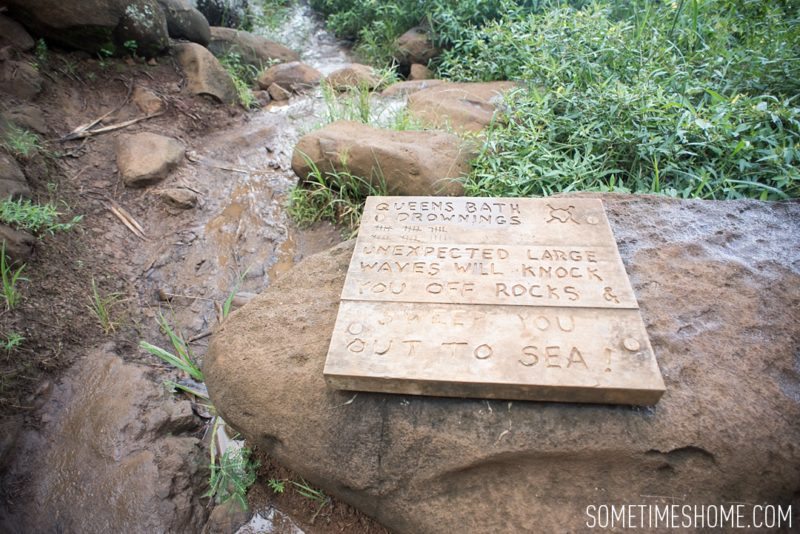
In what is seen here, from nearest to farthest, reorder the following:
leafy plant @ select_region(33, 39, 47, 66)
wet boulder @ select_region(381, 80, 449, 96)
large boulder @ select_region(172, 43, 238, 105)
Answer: leafy plant @ select_region(33, 39, 47, 66) < large boulder @ select_region(172, 43, 238, 105) < wet boulder @ select_region(381, 80, 449, 96)

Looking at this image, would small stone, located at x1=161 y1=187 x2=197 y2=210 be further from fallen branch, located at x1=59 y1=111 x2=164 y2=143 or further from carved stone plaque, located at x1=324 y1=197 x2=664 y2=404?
carved stone plaque, located at x1=324 y1=197 x2=664 y2=404

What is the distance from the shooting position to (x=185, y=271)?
10.5 ft

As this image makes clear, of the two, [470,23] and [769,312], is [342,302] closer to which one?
[769,312]

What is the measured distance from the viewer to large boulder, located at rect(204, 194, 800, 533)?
5.12 feet

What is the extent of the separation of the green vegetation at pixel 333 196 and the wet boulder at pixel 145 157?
1.04 m

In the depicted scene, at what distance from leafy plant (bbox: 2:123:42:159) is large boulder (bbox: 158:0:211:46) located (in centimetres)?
209

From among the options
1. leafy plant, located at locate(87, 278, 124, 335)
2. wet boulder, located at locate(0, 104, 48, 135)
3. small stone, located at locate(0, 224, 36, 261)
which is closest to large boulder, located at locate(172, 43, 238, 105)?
wet boulder, located at locate(0, 104, 48, 135)

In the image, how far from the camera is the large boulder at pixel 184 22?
4629 mm

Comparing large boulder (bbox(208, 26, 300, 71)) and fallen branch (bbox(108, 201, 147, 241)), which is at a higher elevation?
large boulder (bbox(208, 26, 300, 71))

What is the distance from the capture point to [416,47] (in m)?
5.43

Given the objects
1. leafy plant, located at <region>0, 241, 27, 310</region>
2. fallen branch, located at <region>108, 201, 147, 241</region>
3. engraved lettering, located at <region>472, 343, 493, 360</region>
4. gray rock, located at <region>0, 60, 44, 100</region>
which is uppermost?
gray rock, located at <region>0, 60, 44, 100</region>

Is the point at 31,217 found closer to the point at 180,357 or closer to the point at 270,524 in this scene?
the point at 180,357

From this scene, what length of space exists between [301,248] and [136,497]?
1.89 metres

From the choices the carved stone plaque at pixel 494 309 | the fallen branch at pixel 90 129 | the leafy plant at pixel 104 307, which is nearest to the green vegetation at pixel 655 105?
the carved stone plaque at pixel 494 309
